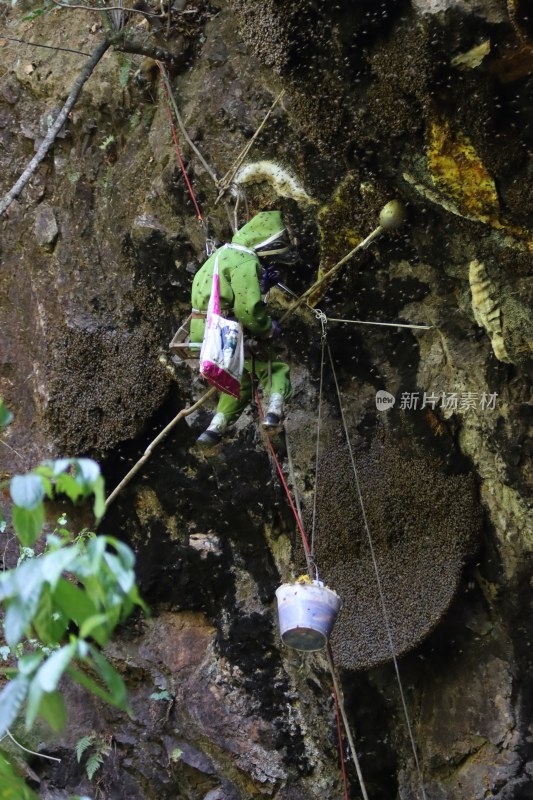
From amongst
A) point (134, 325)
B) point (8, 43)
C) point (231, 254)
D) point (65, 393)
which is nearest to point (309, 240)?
point (231, 254)

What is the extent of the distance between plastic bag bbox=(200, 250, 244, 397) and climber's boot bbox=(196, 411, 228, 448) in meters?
0.53

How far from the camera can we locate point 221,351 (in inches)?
188

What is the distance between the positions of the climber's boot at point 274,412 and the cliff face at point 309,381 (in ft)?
2.36

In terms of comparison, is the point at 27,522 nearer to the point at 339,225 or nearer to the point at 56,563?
the point at 56,563

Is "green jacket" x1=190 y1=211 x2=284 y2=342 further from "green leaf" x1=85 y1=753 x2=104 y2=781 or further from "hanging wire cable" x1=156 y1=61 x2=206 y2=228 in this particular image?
"green leaf" x1=85 y1=753 x2=104 y2=781

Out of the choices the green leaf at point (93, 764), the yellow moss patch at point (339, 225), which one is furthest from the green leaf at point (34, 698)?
the green leaf at point (93, 764)

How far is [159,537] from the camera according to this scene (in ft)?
22.3

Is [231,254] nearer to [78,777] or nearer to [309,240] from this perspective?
[309,240]

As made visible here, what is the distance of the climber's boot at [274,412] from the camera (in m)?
5.08

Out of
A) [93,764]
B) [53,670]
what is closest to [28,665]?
[53,670]

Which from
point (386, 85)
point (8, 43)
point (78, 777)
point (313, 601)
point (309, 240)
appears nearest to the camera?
point (313, 601)

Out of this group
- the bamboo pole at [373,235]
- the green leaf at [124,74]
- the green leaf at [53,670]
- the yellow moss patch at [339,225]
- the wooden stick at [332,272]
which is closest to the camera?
the green leaf at [53,670]

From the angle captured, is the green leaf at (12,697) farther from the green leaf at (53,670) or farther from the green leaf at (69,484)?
the green leaf at (69,484)

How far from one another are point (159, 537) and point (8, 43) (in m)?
4.70
